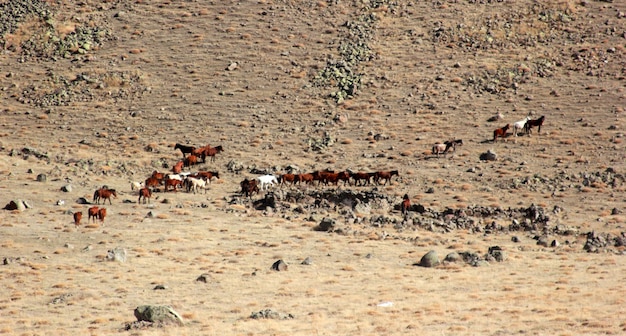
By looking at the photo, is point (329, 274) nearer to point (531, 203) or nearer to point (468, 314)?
point (468, 314)

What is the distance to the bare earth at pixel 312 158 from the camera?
74.7ft

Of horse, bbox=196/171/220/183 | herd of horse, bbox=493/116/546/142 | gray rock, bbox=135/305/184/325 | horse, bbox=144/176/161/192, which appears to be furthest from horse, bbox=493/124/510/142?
gray rock, bbox=135/305/184/325

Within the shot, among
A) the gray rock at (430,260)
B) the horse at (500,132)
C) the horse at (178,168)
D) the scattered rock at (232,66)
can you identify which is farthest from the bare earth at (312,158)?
the horse at (178,168)

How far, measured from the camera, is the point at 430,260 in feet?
93.2

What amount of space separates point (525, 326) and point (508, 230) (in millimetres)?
16235

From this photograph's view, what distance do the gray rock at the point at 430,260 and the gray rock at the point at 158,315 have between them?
11314 millimetres

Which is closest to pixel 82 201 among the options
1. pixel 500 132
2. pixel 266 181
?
pixel 266 181

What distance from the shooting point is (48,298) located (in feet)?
76.4

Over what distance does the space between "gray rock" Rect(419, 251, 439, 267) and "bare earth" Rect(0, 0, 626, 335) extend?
1.54 ft

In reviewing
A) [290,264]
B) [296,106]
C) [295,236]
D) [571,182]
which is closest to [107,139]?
[296,106]

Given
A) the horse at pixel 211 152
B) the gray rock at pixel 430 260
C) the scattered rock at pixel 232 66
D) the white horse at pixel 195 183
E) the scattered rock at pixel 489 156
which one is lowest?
the gray rock at pixel 430 260

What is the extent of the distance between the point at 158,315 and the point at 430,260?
12.0m

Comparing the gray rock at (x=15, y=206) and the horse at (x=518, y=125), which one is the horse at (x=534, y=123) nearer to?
the horse at (x=518, y=125)

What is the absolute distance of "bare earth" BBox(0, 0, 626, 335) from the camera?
2277cm
